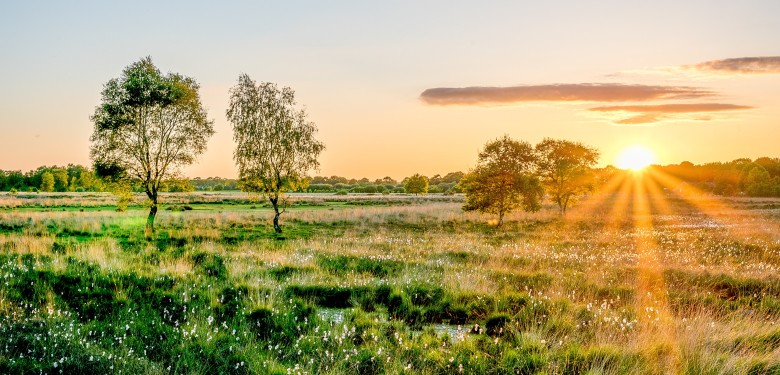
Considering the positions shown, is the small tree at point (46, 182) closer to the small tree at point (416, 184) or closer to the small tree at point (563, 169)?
the small tree at point (416, 184)

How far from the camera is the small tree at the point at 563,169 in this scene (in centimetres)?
6438

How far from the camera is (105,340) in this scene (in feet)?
26.1

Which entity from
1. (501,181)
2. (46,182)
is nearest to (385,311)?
(501,181)

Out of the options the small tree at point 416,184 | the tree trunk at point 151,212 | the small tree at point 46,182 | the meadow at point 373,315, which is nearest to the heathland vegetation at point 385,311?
the meadow at point 373,315

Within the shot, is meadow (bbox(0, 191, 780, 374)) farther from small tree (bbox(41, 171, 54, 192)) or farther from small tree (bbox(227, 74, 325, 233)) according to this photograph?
small tree (bbox(41, 171, 54, 192))

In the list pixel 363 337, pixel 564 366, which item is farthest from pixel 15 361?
pixel 564 366

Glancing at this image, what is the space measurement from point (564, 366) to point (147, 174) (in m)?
33.1

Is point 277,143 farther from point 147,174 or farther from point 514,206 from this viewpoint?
point 514,206

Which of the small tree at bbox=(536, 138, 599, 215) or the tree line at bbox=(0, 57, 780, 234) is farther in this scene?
the small tree at bbox=(536, 138, 599, 215)

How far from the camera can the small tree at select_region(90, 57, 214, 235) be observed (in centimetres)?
3200

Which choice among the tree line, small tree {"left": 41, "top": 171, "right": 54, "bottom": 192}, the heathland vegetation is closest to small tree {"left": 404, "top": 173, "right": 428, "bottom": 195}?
the tree line

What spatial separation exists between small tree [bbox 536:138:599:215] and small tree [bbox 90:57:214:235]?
45506 millimetres

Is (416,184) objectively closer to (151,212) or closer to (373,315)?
(151,212)

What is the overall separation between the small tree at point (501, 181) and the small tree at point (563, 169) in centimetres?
1693
